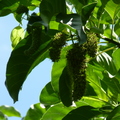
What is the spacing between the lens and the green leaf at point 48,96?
2164mm

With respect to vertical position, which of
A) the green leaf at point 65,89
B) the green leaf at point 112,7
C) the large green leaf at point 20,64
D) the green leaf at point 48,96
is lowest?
the green leaf at point 48,96

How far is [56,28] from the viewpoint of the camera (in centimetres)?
161

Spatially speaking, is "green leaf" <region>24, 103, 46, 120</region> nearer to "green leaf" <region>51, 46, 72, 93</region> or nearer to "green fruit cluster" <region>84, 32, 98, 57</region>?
"green leaf" <region>51, 46, 72, 93</region>

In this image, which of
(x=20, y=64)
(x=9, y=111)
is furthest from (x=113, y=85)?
(x=9, y=111)

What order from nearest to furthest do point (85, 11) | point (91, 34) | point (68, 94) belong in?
point (85, 11), point (91, 34), point (68, 94)

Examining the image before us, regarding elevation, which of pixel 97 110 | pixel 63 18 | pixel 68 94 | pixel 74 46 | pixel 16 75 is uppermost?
pixel 63 18

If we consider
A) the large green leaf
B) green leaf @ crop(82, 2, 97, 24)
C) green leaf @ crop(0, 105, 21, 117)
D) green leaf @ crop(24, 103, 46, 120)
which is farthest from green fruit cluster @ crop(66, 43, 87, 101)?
green leaf @ crop(0, 105, 21, 117)

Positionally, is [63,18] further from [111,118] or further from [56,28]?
[111,118]

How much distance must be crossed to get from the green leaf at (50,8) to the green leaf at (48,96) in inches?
32.6

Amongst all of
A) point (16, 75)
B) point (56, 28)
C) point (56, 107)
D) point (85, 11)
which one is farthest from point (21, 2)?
point (56, 107)

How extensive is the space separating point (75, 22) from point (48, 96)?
99 centimetres

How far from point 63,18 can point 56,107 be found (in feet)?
2.52

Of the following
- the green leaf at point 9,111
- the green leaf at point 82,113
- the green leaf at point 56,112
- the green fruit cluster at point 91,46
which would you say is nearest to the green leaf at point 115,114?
the green leaf at point 82,113

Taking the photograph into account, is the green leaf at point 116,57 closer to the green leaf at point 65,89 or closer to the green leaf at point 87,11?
the green leaf at point 65,89
